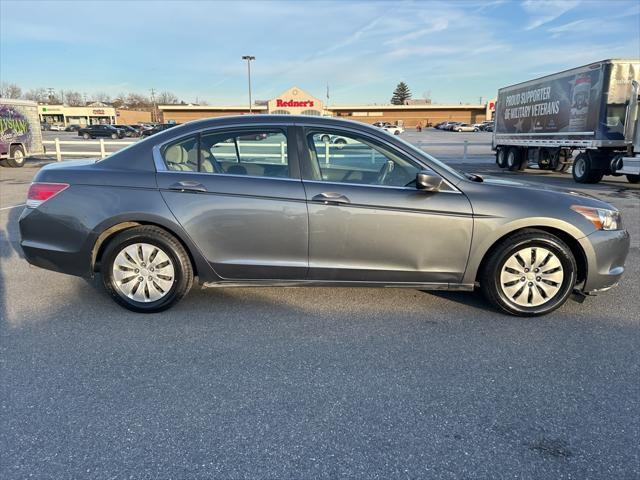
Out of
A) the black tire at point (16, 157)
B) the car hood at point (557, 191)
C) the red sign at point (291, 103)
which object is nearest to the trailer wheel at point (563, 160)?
the car hood at point (557, 191)

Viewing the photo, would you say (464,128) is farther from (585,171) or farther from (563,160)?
(585,171)

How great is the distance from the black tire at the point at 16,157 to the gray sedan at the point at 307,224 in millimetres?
17190

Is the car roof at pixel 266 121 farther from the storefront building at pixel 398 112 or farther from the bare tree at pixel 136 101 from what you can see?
the bare tree at pixel 136 101

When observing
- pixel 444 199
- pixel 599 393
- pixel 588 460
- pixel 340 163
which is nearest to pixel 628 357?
pixel 599 393

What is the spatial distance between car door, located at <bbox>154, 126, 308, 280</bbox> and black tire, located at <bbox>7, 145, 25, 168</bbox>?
17.8m

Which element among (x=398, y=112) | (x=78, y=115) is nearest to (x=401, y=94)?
(x=398, y=112)

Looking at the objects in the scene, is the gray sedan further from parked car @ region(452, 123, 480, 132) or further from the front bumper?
parked car @ region(452, 123, 480, 132)

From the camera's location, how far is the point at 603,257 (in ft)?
12.4

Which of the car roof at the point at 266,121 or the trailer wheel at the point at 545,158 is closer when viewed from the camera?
the car roof at the point at 266,121

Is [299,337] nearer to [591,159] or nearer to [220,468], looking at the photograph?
[220,468]

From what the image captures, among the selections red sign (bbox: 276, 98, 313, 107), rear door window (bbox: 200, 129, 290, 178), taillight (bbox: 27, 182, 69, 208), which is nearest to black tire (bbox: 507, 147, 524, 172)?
rear door window (bbox: 200, 129, 290, 178)

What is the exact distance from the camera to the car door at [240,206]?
12.2ft

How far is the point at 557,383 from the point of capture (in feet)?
9.55

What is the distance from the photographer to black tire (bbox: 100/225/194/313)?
379 centimetres
